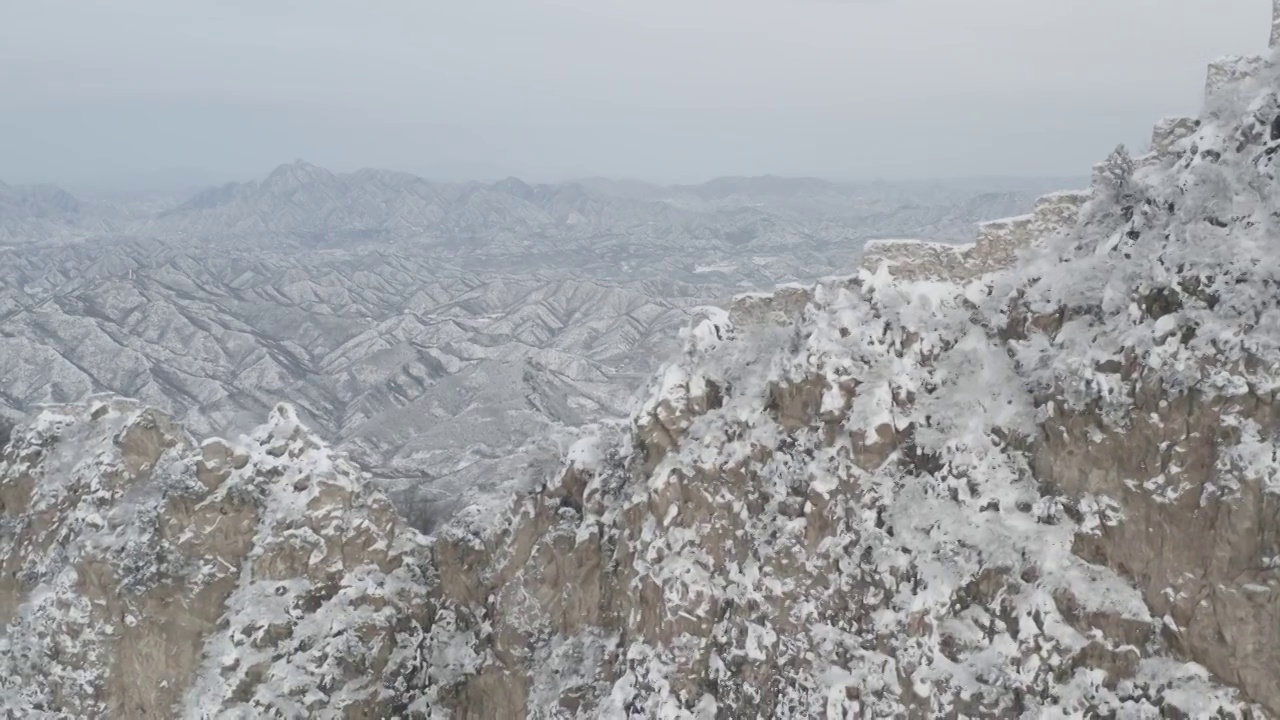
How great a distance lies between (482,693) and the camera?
920 inches

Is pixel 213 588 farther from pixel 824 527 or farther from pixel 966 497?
pixel 966 497

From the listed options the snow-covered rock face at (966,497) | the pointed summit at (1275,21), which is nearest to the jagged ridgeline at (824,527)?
the snow-covered rock face at (966,497)

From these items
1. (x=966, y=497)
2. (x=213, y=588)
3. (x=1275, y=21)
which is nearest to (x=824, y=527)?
(x=966, y=497)

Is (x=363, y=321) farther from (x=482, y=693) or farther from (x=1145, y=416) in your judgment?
(x=1145, y=416)

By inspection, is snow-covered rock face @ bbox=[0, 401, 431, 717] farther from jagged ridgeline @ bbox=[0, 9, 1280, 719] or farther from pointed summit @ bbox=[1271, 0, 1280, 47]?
pointed summit @ bbox=[1271, 0, 1280, 47]

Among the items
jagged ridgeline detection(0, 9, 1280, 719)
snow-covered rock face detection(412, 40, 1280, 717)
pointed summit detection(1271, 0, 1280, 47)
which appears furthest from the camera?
pointed summit detection(1271, 0, 1280, 47)

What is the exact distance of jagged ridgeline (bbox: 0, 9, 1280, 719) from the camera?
14.8 m

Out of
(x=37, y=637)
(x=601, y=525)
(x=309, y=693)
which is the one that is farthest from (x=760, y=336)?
(x=37, y=637)

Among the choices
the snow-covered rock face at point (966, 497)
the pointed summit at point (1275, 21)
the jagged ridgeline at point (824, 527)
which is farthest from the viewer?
the pointed summit at point (1275, 21)

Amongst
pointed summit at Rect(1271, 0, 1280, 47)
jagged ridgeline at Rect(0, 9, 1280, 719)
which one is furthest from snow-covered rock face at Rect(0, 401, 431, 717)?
pointed summit at Rect(1271, 0, 1280, 47)

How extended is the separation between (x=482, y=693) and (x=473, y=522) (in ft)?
16.9

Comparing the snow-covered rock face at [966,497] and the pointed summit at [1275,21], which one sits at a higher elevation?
the pointed summit at [1275,21]

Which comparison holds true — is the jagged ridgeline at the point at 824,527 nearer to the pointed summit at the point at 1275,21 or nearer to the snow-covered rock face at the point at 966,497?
the snow-covered rock face at the point at 966,497

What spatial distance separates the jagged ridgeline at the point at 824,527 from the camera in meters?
14.8
